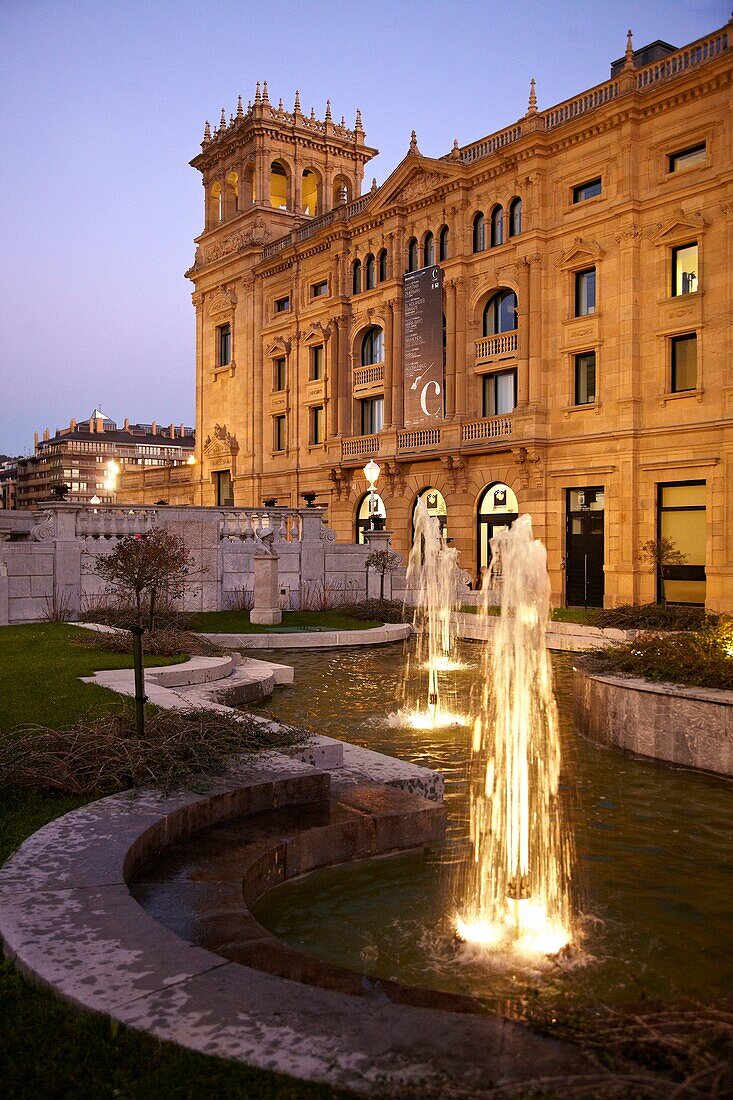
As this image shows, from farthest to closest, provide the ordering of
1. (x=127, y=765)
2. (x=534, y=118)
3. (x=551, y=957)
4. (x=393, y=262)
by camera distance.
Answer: (x=393, y=262) → (x=534, y=118) → (x=127, y=765) → (x=551, y=957)

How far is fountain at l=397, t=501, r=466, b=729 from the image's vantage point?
12.7 meters

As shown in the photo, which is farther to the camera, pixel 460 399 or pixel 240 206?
pixel 240 206

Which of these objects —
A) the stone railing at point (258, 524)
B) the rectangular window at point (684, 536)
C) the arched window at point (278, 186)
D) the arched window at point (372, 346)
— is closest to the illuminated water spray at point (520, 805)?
the stone railing at point (258, 524)

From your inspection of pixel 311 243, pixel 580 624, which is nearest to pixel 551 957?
pixel 580 624

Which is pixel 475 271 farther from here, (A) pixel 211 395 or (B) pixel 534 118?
(A) pixel 211 395

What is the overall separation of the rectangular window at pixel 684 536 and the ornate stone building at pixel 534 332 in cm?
7

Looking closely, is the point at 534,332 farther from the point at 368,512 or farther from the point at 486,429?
the point at 368,512

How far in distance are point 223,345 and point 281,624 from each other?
30.8 meters

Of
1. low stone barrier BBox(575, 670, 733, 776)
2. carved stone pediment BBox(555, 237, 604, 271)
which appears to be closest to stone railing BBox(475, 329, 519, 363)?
carved stone pediment BBox(555, 237, 604, 271)

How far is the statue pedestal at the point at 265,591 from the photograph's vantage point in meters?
21.7

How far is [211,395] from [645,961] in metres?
46.8

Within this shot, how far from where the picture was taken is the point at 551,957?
5211mm

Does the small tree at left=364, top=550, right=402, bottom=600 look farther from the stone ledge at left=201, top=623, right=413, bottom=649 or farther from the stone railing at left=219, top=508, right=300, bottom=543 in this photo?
the stone ledge at left=201, top=623, right=413, bottom=649

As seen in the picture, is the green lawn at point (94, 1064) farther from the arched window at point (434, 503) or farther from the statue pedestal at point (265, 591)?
the arched window at point (434, 503)
